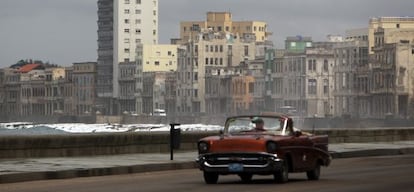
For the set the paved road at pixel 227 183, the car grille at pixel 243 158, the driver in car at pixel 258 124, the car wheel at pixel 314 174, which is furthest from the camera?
the car wheel at pixel 314 174

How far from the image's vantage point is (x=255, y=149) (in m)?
22.7

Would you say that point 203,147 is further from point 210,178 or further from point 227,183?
point 227,183

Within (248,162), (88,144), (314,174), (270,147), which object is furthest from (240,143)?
(88,144)

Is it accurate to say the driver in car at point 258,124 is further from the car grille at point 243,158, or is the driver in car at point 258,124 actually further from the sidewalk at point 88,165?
the sidewalk at point 88,165

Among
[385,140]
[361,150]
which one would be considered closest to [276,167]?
[361,150]

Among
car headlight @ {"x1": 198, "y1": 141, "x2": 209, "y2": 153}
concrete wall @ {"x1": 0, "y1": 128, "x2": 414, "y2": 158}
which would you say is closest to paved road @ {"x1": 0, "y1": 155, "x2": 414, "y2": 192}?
car headlight @ {"x1": 198, "y1": 141, "x2": 209, "y2": 153}

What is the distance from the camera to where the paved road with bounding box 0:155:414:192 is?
22297 mm

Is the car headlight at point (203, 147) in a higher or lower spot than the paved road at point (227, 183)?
higher

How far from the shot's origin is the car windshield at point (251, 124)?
23.6m

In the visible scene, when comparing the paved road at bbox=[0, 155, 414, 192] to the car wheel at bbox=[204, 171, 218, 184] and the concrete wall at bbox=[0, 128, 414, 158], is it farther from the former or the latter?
the concrete wall at bbox=[0, 128, 414, 158]

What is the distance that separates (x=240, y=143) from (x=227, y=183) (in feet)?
4.55

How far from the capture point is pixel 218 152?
22906 millimetres

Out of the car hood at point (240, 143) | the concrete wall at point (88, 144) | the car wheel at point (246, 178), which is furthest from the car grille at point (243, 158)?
the concrete wall at point (88, 144)

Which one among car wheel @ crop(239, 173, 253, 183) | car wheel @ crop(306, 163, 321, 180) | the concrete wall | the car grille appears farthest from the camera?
the concrete wall
